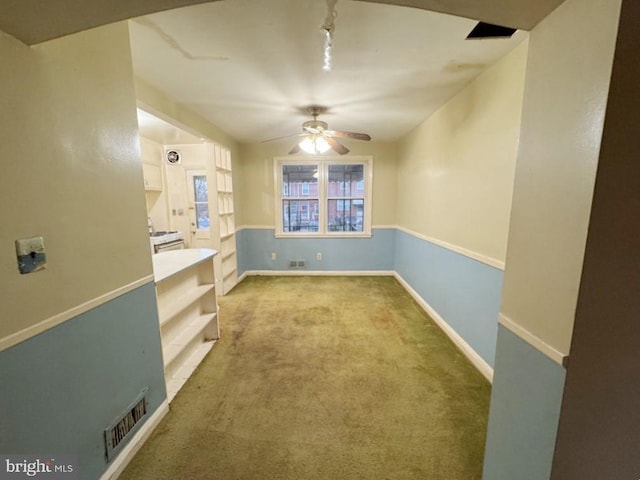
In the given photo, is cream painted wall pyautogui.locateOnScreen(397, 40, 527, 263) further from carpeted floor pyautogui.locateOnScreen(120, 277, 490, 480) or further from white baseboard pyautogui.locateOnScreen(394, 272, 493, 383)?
carpeted floor pyautogui.locateOnScreen(120, 277, 490, 480)

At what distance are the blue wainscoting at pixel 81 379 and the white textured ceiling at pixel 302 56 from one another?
158cm

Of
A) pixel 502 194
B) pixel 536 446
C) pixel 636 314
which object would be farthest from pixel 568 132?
pixel 502 194

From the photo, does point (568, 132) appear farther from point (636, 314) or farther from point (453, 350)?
point (453, 350)

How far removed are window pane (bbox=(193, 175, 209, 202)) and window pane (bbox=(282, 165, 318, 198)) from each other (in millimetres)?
1469

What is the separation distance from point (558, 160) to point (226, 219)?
3.98 meters

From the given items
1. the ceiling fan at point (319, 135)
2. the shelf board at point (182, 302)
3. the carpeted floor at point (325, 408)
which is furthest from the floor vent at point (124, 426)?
the ceiling fan at point (319, 135)

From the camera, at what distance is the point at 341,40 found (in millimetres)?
1698

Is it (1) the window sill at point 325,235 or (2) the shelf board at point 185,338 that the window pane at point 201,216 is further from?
(2) the shelf board at point 185,338

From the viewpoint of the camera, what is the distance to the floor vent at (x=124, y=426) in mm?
Result: 1339

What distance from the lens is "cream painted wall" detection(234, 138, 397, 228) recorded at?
470 cm

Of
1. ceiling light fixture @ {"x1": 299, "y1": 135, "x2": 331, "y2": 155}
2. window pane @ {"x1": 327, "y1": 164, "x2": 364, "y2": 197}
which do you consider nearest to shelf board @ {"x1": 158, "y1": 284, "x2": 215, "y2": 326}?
ceiling light fixture @ {"x1": 299, "y1": 135, "x2": 331, "y2": 155}

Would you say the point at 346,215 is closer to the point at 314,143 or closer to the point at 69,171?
the point at 314,143

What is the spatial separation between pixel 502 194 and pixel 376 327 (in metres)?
1.80

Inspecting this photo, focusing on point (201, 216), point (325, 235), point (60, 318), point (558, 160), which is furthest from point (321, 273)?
point (558, 160)
